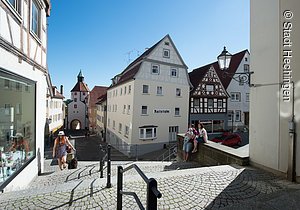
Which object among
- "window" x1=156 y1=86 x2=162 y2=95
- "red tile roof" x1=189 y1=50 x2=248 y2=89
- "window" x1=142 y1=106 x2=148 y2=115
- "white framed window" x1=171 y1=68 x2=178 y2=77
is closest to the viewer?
"window" x1=142 y1=106 x2=148 y2=115

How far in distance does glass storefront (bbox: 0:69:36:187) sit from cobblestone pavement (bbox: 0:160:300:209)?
1008mm

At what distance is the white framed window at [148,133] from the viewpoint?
19.4 metres

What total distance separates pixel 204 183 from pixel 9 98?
508 cm

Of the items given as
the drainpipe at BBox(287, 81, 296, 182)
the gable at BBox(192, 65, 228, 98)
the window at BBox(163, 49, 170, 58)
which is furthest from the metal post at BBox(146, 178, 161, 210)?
the gable at BBox(192, 65, 228, 98)

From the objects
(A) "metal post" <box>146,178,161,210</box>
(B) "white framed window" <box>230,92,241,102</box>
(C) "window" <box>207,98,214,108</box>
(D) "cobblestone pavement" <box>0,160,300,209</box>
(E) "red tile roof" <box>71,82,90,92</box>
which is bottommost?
(D) "cobblestone pavement" <box>0,160,300,209</box>

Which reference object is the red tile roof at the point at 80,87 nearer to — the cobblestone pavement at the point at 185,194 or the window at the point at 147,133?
the window at the point at 147,133

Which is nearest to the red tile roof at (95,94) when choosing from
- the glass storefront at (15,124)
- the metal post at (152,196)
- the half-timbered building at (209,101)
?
the half-timbered building at (209,101)

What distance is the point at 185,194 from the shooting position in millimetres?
3629

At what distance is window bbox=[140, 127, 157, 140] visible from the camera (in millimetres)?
19448

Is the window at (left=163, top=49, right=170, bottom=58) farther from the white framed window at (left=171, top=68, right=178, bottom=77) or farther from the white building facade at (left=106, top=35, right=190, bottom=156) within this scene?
the white framed window at (left=171, top=68, right=178, bottom=77)

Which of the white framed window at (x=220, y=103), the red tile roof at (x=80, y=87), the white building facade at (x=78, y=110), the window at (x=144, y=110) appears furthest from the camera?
the red tile roof at (x=80, y=87)

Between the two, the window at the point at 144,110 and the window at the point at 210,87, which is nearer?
the window at the point at 144,110

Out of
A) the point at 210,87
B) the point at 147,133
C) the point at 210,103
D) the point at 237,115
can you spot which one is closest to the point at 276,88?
the point at 147,133

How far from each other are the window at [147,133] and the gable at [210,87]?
25.5 feet
